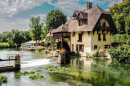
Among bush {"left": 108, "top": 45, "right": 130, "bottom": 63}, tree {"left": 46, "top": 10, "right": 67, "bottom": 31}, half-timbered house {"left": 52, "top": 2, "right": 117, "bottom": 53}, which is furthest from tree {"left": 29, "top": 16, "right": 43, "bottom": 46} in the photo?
bush {"left": 108, "top": 45, "right": 130, "bottom": 63}

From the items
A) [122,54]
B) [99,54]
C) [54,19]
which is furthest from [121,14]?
[54,19]

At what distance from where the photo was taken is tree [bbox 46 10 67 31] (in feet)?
180

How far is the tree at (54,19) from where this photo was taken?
5484 cm

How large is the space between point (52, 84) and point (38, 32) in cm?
4592

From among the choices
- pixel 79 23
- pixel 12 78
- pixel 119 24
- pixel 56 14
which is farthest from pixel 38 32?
pixel 12 78

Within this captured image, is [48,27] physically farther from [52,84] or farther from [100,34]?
[52,84]

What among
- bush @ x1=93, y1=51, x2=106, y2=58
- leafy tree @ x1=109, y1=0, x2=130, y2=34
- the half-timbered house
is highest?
leafy tree @ x1=109, y1=0, x2=130, y2=34

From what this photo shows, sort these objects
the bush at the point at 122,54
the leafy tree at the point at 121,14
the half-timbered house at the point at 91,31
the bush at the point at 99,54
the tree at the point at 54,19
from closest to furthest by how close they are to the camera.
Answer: the bush at the point at 122,54 < the bush at the point at 99,54 < the half-timbered house at the point at 91,31 < the leafy tree at the point at 121,14 < the tree at the point at 54,19

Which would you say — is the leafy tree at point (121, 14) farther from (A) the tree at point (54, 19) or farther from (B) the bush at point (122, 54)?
(A) the tree at point (54, 19)

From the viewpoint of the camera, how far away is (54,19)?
55.0m

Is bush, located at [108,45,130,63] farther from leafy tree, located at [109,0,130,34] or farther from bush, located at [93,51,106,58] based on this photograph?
leafy tree, located at [109,0,130,34]

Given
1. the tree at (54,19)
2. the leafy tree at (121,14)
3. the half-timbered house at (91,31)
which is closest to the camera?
the half-timbered house at (91,31)

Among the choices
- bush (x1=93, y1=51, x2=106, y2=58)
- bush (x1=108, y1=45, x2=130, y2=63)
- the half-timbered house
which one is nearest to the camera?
bush (x1=108, y1=45, x2=130, y2=63)

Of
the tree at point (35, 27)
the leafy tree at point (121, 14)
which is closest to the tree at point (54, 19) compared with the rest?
the tree at point (35, 27)
